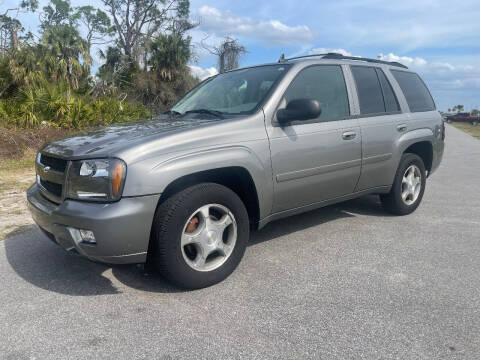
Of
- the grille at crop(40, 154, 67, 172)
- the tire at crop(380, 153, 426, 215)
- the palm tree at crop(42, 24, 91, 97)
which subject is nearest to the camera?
the grille at crop(40, 154, 67, 172)

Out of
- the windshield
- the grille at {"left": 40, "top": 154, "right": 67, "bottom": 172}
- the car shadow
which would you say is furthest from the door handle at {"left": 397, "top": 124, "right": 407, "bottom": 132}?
the grille at {"left": 40, "top": 154, "right": 67, "bottom": 172}

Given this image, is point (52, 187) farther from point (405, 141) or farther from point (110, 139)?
point (405, 141)

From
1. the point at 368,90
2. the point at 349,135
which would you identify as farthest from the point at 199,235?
the point at 368,90

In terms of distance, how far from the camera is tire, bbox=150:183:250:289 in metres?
2.93

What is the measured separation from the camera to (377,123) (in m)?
4.49

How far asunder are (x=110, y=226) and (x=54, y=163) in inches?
34.5

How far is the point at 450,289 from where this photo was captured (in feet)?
10.4

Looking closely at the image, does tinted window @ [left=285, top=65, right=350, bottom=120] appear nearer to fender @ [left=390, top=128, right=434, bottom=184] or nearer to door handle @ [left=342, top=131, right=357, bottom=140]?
door handle @ [left=342, top=131, right=357, bottom=140]

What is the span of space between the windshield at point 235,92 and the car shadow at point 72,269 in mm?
1429

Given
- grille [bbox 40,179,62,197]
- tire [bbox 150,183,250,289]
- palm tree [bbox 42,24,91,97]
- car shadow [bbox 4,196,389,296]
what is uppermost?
palm tree [bbox 42,24,91,97]

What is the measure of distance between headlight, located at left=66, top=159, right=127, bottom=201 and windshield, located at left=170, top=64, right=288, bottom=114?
135 cm

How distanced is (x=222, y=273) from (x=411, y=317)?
141 cm

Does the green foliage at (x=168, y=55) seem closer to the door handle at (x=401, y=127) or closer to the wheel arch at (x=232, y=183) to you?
the door handle at (x=401, y=127)

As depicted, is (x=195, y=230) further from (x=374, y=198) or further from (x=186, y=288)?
(x=374, y=198)
